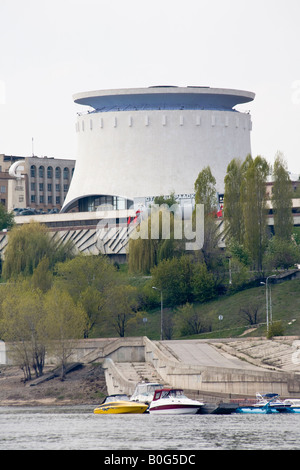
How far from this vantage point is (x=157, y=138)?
429 ft

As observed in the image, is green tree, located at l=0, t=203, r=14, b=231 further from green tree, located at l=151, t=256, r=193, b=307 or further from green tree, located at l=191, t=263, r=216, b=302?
green tree, located at l=191, t=263, r=216, b=302

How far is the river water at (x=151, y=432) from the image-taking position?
52.8 metres

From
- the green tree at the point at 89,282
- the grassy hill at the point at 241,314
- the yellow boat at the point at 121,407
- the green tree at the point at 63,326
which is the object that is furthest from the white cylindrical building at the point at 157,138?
the yellow boat at the point at 121,407

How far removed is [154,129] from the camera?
13112cm

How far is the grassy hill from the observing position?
91.1 meters

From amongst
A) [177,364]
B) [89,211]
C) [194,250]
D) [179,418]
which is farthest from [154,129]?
[179,418]

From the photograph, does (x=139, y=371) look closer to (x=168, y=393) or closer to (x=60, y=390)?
(x=60, y=390)

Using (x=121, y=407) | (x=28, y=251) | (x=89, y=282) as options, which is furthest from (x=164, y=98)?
(x=121, y=407)

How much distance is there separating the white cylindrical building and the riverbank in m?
44.8

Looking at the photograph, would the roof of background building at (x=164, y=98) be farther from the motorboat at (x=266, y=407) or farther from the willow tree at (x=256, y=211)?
the motorboat at (x=266, y=407)

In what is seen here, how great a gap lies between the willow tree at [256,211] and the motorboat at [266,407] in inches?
1450

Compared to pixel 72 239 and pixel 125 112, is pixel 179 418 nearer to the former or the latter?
pixel 72 239

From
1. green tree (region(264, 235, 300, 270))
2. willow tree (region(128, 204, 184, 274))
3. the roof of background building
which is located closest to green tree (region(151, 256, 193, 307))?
willow tree (region(128, 204, 184, 274))

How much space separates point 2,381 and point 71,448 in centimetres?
3639
